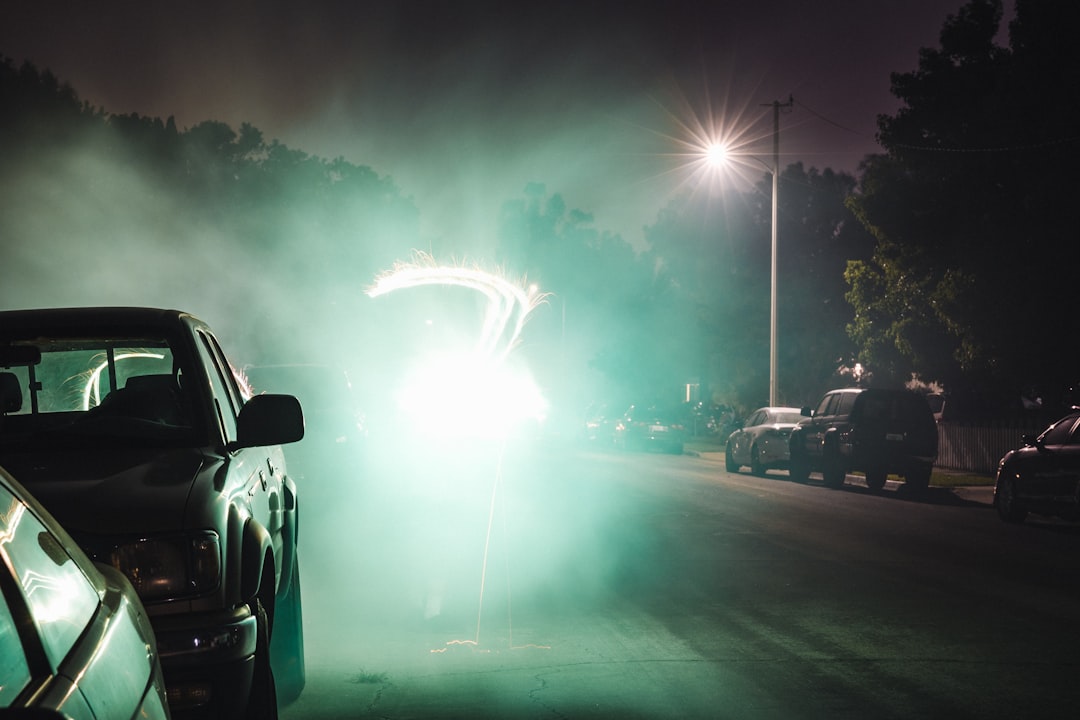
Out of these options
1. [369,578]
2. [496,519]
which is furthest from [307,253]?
[369,578]

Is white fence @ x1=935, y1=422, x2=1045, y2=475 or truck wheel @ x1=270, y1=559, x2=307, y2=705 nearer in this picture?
truck wheel @ x1=270, y1=559, x2=307, y2=705

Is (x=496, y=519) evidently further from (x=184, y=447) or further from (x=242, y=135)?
(x=242, y=135)

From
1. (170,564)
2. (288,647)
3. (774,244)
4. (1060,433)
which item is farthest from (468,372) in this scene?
(170,564)

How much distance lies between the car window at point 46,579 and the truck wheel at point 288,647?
341 centimetres

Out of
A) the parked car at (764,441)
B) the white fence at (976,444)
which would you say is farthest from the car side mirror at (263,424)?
the white fence at (976,444)

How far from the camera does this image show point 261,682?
475cm

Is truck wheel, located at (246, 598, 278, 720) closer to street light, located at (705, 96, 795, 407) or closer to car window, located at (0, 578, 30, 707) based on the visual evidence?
car window, located at (0, 578, 30, 707)

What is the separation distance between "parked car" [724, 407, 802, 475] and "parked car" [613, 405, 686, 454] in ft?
48.7

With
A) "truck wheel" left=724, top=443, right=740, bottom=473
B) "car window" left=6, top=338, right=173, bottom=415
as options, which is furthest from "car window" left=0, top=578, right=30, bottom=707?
"truck wheel" left=724, top=443, right=740, bottom=473

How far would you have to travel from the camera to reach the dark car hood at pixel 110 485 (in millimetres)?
4324

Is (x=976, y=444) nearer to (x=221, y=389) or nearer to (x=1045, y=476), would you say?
(x=1045, y=476)

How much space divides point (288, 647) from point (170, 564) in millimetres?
2264

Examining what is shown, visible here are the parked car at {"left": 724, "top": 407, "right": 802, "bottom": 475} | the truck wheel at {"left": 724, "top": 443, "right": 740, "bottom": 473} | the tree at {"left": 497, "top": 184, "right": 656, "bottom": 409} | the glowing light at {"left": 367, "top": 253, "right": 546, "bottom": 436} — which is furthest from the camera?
the tree at {"left": 497, "top": 184, "right": 656, "bottom": 409}

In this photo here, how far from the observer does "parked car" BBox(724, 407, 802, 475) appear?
29141mm
